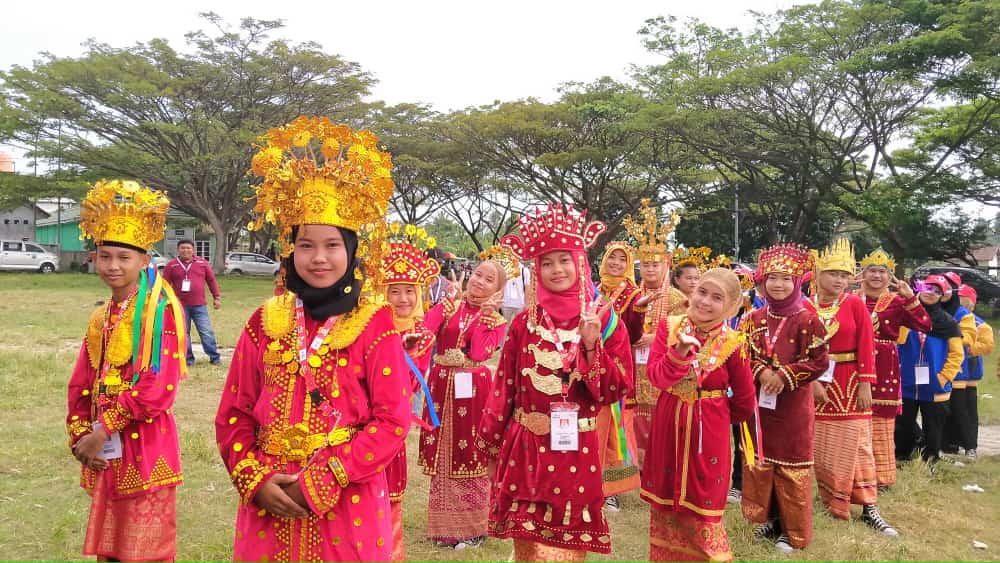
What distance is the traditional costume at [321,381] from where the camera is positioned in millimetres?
2404

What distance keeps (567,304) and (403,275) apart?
5.90 ft

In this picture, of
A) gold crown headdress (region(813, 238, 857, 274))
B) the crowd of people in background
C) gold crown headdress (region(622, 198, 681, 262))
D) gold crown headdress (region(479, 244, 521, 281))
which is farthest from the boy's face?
gold crown headdress (region(813, 238, 857, 274))

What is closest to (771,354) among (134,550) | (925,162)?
(134,550)

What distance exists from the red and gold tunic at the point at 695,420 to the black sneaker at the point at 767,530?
4.81 feet

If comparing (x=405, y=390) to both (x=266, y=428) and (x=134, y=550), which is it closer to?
(x=266, y=428)

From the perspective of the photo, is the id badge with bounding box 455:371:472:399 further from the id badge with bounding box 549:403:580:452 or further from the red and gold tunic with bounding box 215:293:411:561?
the red and gold tunic with bounding box 215:293:411:561

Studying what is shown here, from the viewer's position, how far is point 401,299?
202 inches

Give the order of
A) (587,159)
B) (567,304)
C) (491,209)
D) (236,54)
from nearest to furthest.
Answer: (567,304) → (587,159) → (236,54) → (491,209)

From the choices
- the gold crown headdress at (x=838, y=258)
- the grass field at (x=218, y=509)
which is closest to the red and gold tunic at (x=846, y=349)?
the gold crown headdress at (x=838, y=258)

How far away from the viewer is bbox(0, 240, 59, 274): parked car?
29.9 metres

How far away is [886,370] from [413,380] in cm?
466

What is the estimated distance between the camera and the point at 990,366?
12.9m

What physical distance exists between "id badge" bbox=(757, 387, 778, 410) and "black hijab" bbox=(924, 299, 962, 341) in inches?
121

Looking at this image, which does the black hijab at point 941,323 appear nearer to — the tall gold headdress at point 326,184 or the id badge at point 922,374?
the id badge at point 922,374
